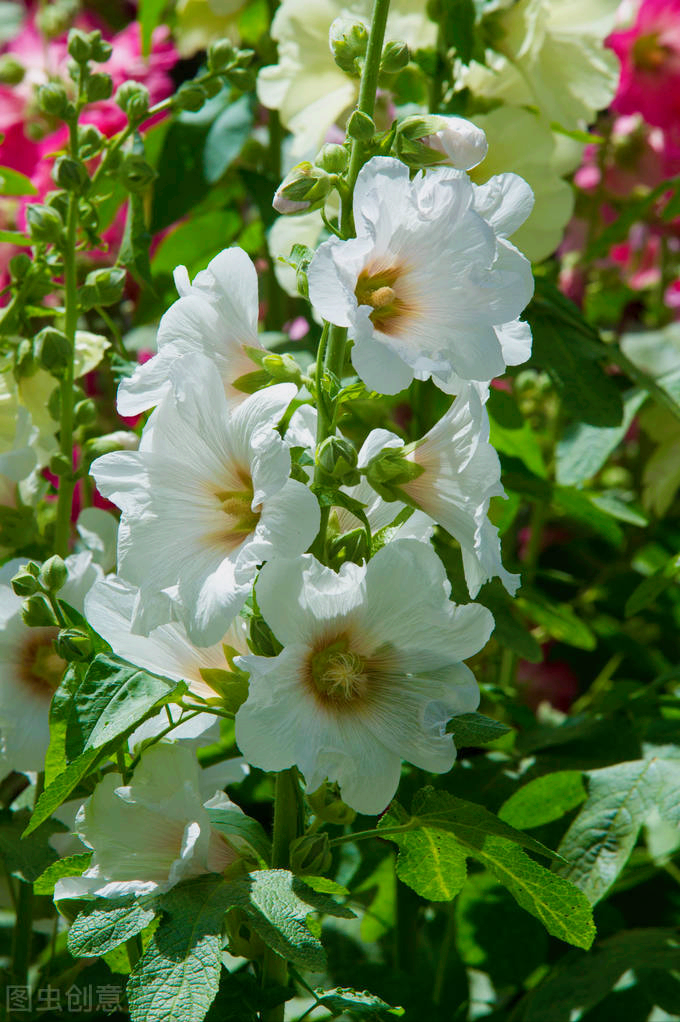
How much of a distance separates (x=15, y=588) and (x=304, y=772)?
15 centimetres

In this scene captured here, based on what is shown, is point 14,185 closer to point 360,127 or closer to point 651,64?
point 360,127

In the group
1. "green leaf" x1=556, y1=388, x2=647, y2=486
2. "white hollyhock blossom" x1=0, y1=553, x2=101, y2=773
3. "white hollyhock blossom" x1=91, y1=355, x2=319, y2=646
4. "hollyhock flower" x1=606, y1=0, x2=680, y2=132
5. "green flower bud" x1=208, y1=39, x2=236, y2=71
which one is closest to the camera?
"white hollyhock blossom" x1=91, y1=355, x2=319, y2=646

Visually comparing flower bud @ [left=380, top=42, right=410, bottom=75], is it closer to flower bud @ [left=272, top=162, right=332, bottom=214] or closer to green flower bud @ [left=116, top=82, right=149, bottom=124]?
flower bud @ [left=272, top=162, right=332, bottom=214]

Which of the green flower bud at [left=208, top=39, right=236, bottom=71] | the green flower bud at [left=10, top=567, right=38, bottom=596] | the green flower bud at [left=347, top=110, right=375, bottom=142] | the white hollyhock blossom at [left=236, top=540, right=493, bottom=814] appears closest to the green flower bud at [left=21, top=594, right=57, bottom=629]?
the green flower bud at [left=10, top=567, right=38, bottom=596]

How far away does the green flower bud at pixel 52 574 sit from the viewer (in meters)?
0.44

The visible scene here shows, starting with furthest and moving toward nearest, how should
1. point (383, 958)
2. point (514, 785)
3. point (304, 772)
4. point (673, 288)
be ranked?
1. point (673, 288)
2. point (383, 958)
3. point (514, 785)
4. point (304, 772)

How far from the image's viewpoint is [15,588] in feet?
1.44

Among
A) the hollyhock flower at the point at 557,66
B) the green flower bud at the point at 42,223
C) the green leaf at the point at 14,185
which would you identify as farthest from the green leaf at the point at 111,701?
the hollyhock flower at the point at 557,66

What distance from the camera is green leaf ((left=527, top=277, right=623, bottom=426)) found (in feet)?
2.08

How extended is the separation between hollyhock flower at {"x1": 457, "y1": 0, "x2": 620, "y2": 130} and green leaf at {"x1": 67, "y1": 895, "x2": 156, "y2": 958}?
51 cm

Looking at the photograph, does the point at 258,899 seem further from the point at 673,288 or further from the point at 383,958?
the point at 673,288

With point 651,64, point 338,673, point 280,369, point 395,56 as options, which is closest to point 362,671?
point 338,673

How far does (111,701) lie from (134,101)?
1.04 ft

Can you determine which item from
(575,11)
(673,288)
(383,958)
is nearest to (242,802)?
(383,958)
